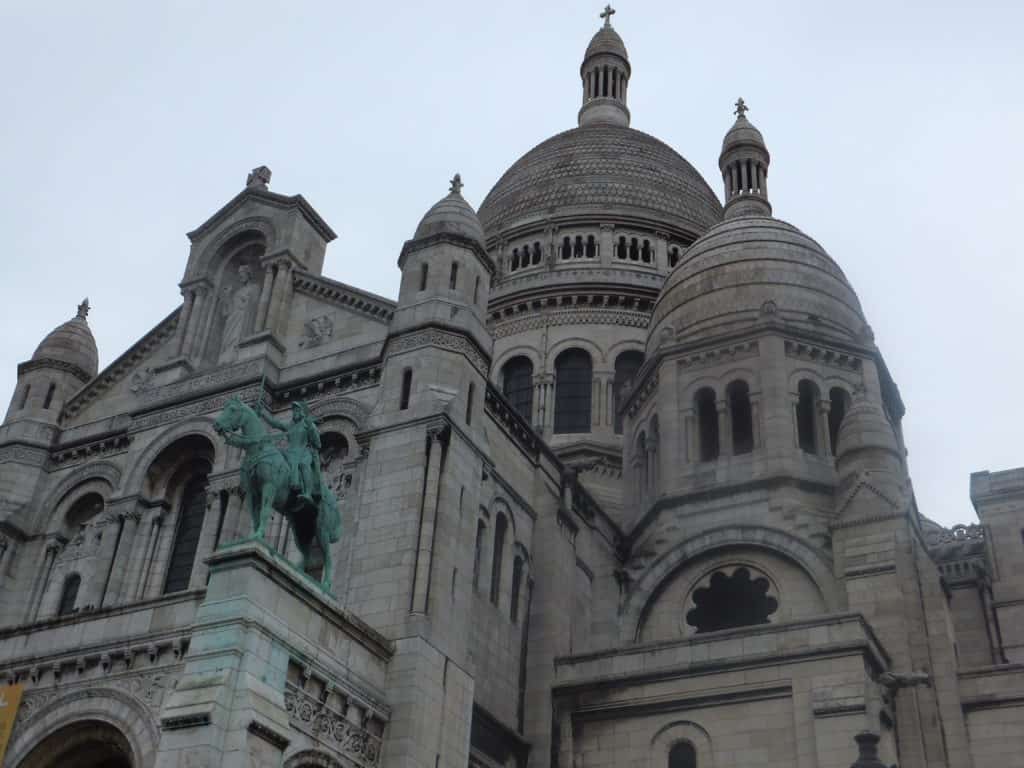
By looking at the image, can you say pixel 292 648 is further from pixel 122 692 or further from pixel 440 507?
pixel 440 507

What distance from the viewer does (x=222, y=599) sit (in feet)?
74.7

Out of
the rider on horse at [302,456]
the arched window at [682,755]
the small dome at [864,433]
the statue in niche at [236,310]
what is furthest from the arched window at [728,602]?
the statue in niche at [236,310]

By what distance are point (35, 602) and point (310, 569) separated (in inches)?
458

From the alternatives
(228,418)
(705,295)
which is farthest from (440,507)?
(705,295)

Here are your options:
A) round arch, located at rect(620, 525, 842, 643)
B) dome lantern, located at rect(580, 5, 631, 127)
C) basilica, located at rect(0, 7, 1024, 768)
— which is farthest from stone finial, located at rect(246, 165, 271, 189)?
dome lantern, located at rect(580, 5, 631, 127)

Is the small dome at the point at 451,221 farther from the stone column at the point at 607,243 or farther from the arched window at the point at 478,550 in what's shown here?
the stone column at the point at 607,243

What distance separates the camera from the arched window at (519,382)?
171 ft

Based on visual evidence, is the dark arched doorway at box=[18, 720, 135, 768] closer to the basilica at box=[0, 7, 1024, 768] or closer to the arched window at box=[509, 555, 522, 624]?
the basilica at box=[0, 7, 1024, 768]

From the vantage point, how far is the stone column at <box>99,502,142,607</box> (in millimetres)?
31578

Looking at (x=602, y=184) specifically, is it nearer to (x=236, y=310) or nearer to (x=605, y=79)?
(x=605, y=79)

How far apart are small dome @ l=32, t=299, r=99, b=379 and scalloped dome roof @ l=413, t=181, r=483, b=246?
12081 mm

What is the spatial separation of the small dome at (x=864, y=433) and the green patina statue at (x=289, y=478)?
16116 millimetres

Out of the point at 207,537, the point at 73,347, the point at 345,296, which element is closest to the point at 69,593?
the point at 207,537

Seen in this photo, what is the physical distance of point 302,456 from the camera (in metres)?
25.4
